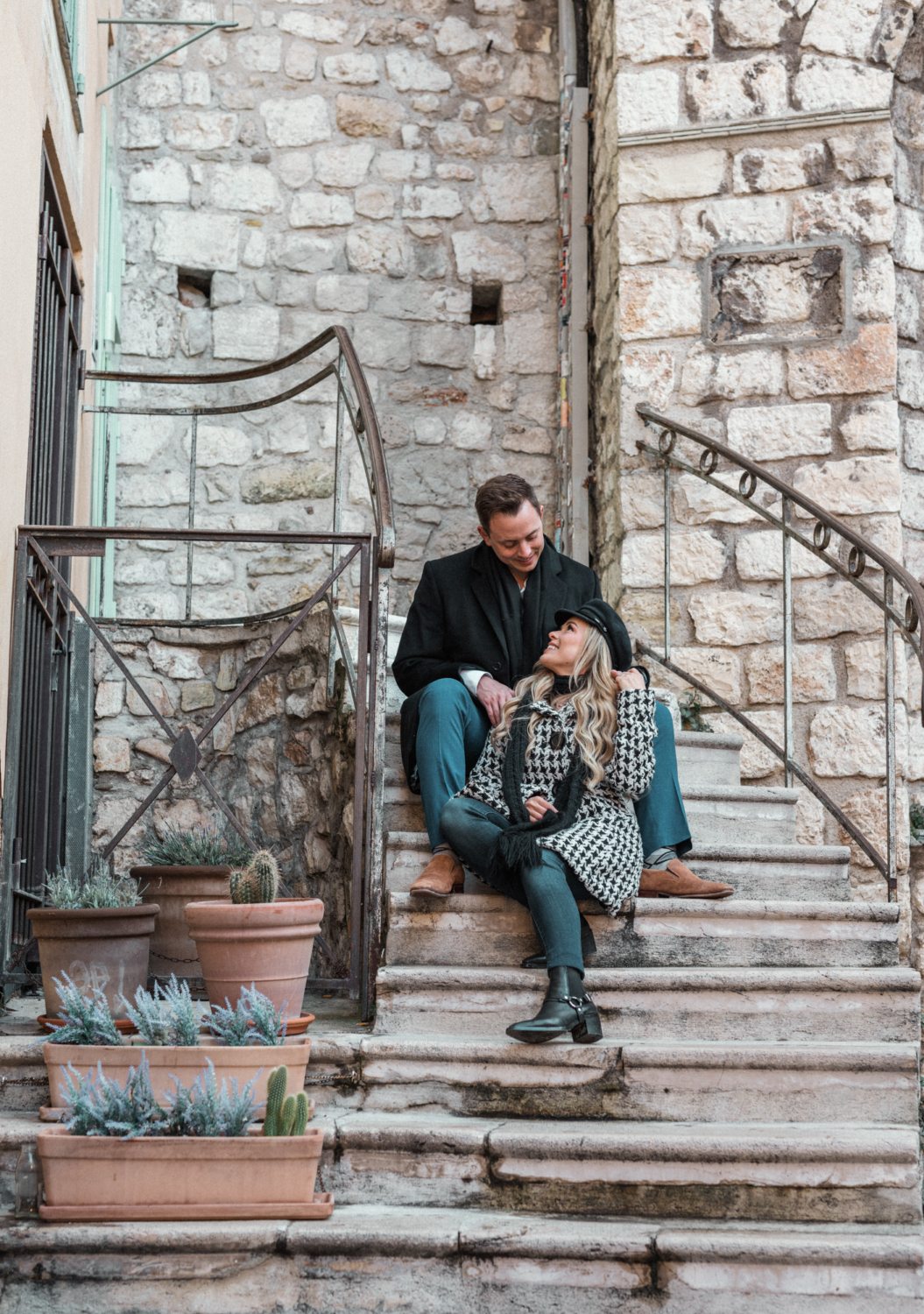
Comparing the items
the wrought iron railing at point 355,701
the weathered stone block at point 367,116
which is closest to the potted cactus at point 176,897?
the wrought iron railing at point 355,701

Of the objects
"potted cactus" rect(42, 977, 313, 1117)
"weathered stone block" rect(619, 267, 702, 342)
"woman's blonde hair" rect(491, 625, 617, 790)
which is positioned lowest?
"potted cactus" rect(42, 977, 313, 1117)

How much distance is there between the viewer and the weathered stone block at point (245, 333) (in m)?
5.60

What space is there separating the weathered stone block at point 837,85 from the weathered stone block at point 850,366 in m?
0.79

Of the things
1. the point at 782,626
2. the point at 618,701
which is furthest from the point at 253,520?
the point at 618,701

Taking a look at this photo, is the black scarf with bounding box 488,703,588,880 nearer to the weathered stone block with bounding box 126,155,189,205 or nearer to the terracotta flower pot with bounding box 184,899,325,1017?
the terracotta flower pot with bounding box 184,899,325,1017

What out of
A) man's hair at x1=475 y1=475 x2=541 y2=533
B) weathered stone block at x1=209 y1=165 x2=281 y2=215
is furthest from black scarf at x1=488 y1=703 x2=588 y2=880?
weathered stone block at x1=209 y1=165 x2=281 y2=215

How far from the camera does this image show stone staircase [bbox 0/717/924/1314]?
237 centimetres

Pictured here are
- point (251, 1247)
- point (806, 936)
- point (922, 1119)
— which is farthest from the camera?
point (922, 1119)

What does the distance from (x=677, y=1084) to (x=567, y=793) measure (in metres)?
0.71

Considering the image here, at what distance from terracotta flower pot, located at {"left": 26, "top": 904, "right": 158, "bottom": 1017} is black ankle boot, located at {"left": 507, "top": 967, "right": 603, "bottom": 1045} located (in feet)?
2.78

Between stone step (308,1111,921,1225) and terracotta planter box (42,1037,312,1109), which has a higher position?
terracotta planter box (42,1037,312,1109)

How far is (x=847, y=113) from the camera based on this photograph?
473 cm

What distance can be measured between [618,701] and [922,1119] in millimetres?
1262

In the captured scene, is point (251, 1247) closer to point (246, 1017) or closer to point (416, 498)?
point (246, 1017)
